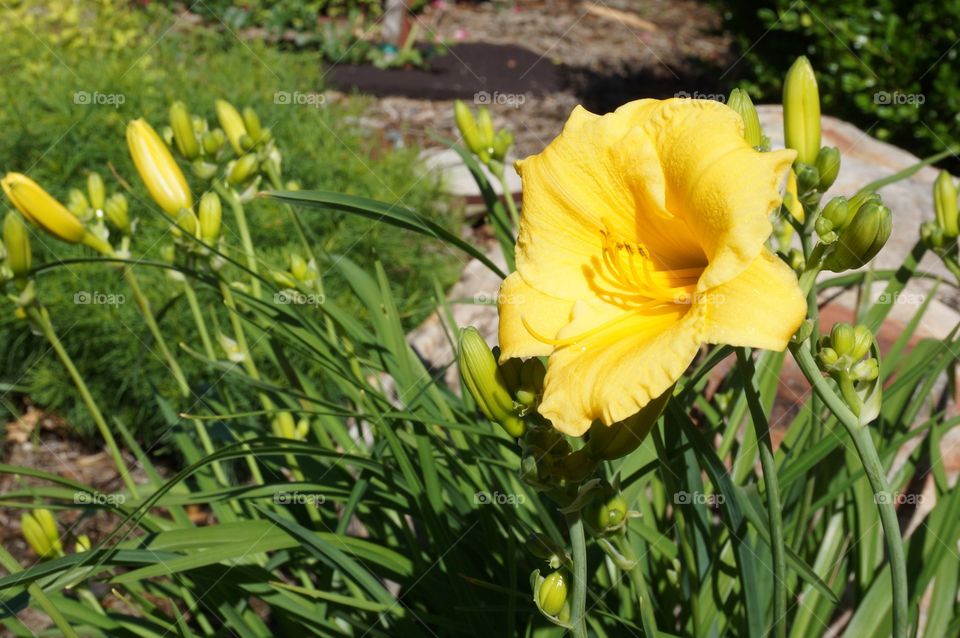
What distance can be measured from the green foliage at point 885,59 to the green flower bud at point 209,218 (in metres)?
2.40

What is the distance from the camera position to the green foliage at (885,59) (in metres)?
3.51

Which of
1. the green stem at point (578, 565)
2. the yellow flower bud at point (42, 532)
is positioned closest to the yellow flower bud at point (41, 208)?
A: the yellow flower bud at point (42, 532)

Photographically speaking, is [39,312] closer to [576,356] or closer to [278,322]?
[278,322]

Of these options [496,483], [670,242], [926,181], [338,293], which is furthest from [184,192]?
[926,181]

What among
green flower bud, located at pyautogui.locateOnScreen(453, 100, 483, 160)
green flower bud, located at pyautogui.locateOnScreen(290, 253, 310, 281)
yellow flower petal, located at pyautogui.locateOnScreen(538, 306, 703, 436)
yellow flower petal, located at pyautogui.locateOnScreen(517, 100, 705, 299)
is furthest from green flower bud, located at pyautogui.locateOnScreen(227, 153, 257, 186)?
yellow flower petal, located at pyautogui.locateOnScreen(538, 306, 703, 436)

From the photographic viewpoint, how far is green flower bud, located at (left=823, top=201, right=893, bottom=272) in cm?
90

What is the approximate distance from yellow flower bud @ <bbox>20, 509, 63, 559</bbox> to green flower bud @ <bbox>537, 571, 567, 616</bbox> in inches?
36.6

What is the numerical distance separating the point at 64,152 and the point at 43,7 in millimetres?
2740

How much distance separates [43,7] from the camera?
207 inches

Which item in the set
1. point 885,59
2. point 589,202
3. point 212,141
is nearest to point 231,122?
point 212,141

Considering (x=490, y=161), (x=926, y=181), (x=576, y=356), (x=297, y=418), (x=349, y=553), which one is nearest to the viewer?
(x=576, y=356)

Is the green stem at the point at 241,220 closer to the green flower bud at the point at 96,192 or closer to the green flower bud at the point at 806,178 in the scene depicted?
the green flower bud at the point at 96,192

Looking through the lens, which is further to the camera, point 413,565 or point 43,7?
point 43,7

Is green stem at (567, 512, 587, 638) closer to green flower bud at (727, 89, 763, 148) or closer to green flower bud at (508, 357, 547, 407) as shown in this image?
green flower bud at (508, 357, 547, 407)
